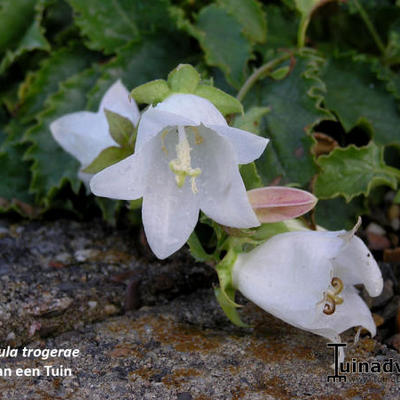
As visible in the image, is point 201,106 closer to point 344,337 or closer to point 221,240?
point 221,240


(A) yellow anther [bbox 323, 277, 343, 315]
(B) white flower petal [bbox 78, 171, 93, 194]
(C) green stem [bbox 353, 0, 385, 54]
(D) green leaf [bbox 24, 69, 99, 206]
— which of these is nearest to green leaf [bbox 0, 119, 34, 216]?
(D) green leaf [bbox 24, 69, 99, 206]

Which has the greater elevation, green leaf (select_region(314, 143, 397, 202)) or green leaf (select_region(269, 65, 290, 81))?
green leaf (select_region(269, 65, 290, 81))

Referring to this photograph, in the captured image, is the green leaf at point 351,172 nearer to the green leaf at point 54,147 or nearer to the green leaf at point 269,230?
the green leaf at point 269,230

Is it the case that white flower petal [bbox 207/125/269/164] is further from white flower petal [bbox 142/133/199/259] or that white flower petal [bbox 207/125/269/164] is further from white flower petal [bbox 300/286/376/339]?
white flower petal [bbox 300/286/376/339]

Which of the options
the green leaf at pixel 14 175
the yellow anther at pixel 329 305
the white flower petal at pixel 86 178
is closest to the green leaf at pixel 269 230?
the yellow anther at pixel 329 305

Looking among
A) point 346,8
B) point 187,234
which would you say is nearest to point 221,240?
point 187,234

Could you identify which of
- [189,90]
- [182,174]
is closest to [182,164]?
[182,174]

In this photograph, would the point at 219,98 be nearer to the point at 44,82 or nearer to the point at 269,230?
the point at 269,230
